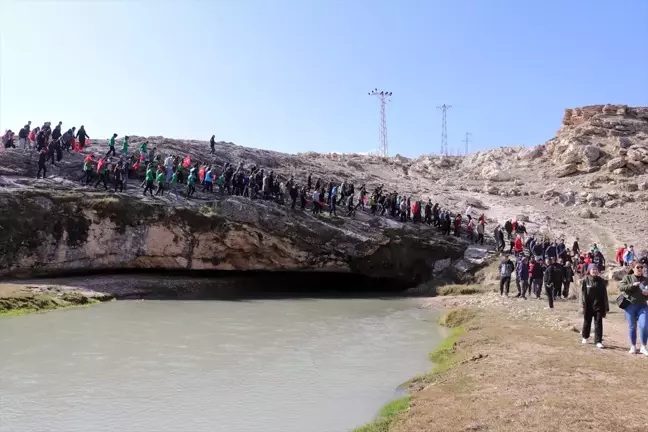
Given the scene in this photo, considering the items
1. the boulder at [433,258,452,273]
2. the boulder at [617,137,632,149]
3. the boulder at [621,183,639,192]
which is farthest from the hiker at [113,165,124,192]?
the boulder at [617,137,632,149]

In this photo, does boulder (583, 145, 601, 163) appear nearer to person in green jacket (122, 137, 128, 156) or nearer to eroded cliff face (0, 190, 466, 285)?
eroded cliff face (0, 190, 466, 285)

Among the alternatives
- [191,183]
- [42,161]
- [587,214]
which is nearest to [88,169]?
[42,161]

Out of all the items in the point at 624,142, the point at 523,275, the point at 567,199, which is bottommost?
the point at 523,275

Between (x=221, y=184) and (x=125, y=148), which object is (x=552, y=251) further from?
(x=125, y=148)

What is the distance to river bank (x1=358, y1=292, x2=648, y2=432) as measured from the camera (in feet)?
22.6

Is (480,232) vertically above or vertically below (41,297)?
above

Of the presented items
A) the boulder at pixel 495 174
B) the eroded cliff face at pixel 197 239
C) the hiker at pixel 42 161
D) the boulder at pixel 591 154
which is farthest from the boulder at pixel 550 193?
the hiker at pixel 42 161

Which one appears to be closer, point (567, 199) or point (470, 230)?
point (470, 230)

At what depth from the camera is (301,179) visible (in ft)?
118

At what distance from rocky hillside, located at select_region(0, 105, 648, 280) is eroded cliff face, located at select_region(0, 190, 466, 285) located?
5 cm

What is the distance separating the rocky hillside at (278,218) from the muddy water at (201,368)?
5.35m

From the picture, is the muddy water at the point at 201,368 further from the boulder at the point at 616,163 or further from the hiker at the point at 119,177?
the boulder at the point at 616,163

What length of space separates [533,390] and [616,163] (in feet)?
143

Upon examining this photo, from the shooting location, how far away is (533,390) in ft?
26.8
